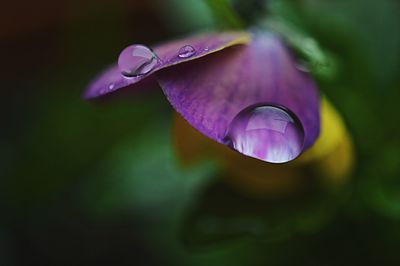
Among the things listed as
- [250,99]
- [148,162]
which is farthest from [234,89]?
[148,162]

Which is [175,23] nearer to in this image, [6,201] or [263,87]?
[6,201]

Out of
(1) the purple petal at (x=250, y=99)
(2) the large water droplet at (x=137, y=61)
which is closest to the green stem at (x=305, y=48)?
(1) the purple petal at (x=250, y=99)

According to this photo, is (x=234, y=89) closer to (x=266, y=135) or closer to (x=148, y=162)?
(x=266, y=135)

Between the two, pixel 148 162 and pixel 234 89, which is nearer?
pixel 234 89

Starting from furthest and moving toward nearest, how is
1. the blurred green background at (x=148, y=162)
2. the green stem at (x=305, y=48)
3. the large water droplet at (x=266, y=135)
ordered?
the blurred green background at (x=148, y=162)
the green stem at (x=305, y=48)
the large water droplet at (x=266, y=135)

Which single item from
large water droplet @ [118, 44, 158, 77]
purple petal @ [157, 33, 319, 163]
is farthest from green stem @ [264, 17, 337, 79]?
large water droplet @ [118, 44, 158, 77]

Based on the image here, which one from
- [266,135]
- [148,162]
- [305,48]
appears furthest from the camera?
Result: [148,162]

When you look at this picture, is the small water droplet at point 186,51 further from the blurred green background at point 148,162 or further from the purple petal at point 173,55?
the blurred green background at point 148,162
